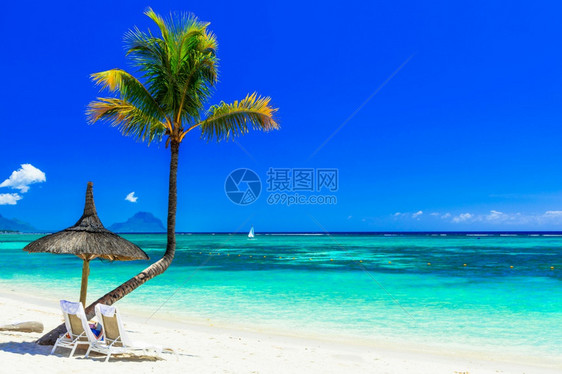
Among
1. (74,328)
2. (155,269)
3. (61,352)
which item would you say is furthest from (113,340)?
(155,269)

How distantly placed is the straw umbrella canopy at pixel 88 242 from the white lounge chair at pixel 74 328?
1.73ft

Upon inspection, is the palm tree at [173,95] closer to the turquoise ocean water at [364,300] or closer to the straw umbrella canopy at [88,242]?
the straw umbrella canopy at [88,242]

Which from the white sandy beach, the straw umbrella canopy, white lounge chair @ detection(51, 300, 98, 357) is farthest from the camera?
the straw umbrella canopy

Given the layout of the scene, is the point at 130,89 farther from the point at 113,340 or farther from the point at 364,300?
the point at 364,300

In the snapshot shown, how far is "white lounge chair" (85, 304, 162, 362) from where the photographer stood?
236 inches

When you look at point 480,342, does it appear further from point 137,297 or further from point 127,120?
point 137,297

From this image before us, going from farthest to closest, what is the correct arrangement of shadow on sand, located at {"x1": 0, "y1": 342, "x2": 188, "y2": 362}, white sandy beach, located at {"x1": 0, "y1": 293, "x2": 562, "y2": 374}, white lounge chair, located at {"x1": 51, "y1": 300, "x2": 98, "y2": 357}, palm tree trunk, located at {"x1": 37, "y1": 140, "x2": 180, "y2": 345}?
1. palm tree trunk, located at {"x1": 37, "y1": 140, "x2": 180, "y2": 345}
2. shadow on sand, located at {"x1": 0, "y1": 342, "x2": 188, "y2": 362}
3. white lounge chair, located at {"x1": 51, "y1": 300, "x2": 98, "y2": 357}
4. white sandy beach, located at {"x1": 0, "y1": 293, "x2": 562, "y2": 374}

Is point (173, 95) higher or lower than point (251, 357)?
higher

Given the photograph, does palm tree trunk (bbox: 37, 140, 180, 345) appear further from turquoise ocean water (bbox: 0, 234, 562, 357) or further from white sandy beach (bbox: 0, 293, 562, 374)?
turquoise ocean water (bbox: 0, 234, 562, 357)

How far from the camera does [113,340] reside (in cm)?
627

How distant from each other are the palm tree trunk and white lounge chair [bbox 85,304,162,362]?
69 cm

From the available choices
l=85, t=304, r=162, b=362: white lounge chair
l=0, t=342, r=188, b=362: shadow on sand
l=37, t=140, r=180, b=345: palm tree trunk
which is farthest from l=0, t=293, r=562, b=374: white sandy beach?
l=37, t=140, r=180, b=345: palm tree trunk

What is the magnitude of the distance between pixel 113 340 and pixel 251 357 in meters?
2.14

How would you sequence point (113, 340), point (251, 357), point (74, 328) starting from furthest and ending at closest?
1. point (251, 357)
2. point (74, 328)
3. point (113, 340)
